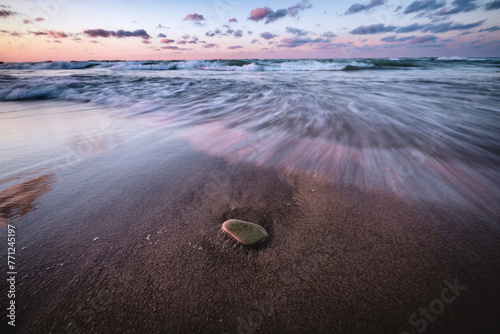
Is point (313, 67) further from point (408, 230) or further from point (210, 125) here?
point (408, 230)

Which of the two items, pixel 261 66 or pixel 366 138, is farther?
pixel 261 66

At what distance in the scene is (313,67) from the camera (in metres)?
24.0

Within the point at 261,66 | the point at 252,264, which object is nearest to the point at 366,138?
the point at 252,264

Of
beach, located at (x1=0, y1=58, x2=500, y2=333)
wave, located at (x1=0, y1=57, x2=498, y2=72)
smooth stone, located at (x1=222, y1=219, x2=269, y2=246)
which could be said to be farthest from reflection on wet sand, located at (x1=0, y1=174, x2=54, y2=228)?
wave, located at (x1=0, y1=57, x2=498, y2=72)

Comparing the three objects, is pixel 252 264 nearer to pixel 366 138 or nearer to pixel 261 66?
pixel 366 138

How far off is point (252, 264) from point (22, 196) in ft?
6.09

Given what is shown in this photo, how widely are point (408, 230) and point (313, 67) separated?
2679 centimetres

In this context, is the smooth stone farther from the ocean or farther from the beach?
the ocean

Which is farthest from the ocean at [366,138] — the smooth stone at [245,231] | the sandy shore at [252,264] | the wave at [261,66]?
the wave at [261,66]

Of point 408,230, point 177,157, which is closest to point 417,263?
point 408,230

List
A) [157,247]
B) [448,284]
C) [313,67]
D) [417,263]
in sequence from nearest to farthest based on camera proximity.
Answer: [448,284], [417,263], [157,247], [313,67]

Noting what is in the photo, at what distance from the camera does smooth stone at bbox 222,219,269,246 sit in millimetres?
1114

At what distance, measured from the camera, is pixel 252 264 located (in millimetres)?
1003

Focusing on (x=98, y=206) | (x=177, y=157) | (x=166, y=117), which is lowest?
(x=166, y=117)
